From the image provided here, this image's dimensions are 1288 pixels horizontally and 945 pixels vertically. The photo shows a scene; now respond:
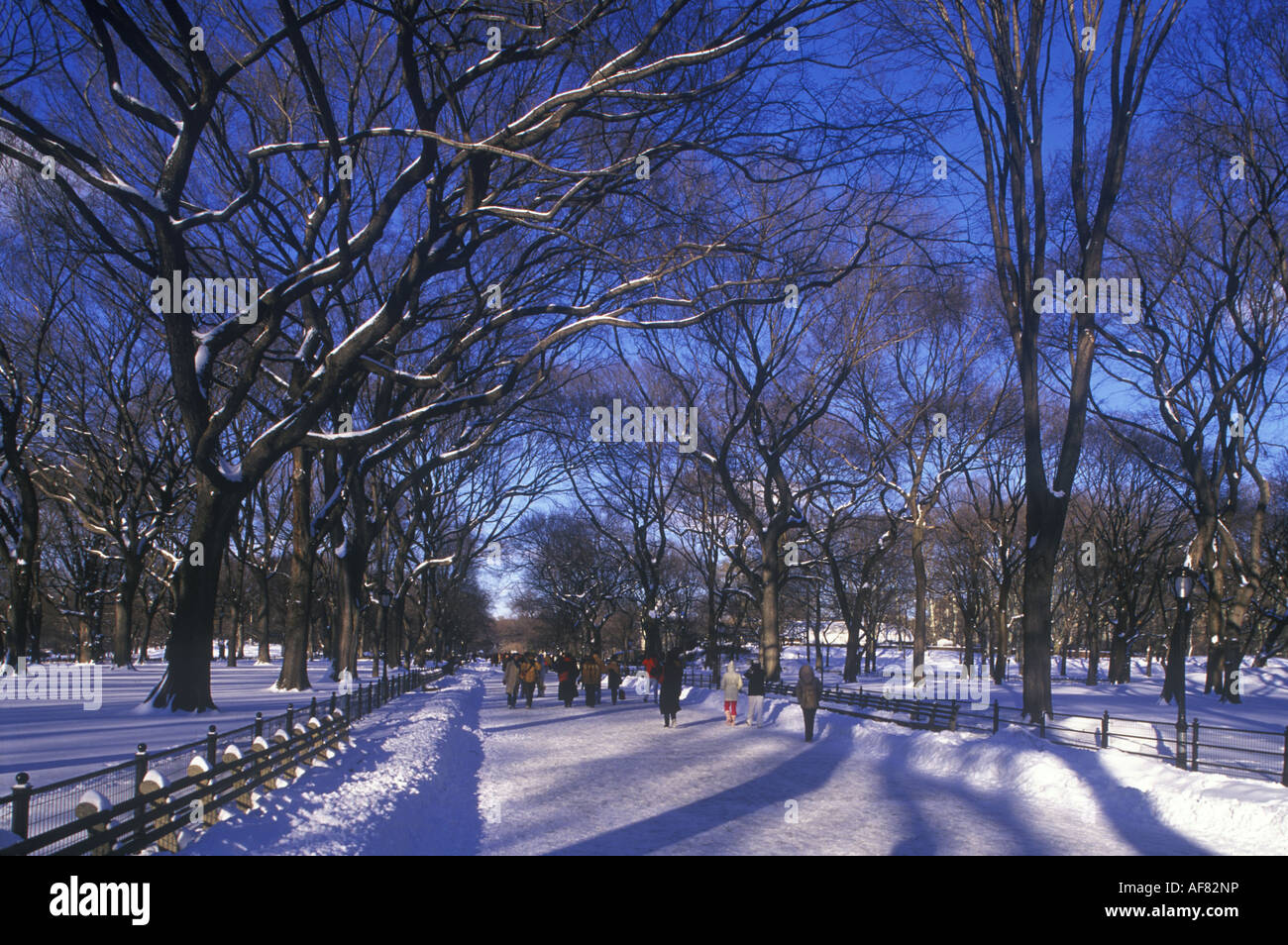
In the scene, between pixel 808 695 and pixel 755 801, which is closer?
pixel 755 801

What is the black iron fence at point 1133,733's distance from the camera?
46.6 feet

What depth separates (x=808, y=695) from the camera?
1991 centimetres

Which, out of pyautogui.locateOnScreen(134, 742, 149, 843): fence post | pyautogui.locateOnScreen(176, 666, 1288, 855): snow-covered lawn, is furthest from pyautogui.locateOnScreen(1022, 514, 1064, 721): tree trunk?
pyautogui.locateOnScreen(134, 742, 149, 843): fence post

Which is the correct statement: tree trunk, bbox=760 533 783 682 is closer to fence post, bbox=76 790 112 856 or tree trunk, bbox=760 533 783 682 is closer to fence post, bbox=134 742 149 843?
fence post, bbox=134 742 149 843

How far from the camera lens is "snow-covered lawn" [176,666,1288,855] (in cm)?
945

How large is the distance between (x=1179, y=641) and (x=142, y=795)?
25981 mm

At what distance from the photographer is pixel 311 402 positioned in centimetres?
1602

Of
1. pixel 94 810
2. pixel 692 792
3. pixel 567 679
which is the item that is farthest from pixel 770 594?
pixel 94 810

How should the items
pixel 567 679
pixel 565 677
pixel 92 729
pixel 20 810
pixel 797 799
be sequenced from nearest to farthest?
1. pixel 20 810
2. pixel 797 799
3. pixel 92 729
4. pixel 567 679
5. pixel 565 677

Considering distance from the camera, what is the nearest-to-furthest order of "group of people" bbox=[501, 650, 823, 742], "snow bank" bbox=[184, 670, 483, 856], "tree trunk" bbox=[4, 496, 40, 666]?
"snow bank" bbox=[184, 670, 483, 856]
"group of people" bbox=[501, 650, 823, 742]
"tree trunk" bbox=[4, 496, 40, 666]

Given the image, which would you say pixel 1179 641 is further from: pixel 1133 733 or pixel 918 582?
pixel 918 582

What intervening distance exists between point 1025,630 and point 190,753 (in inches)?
604

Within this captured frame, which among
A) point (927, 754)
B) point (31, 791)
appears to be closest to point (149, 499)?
point (927, 754)
